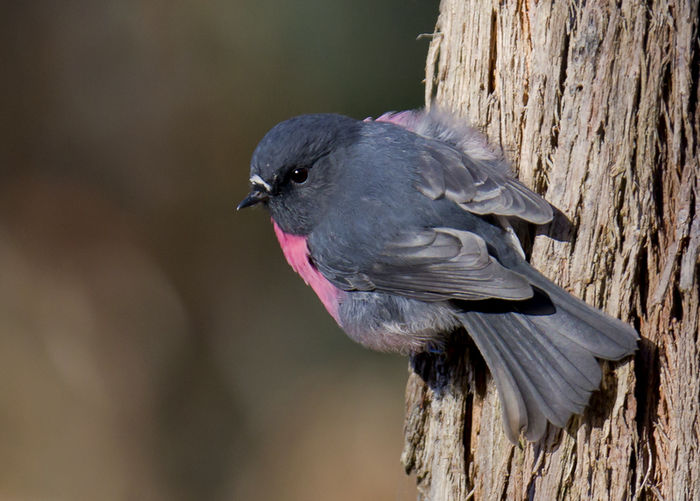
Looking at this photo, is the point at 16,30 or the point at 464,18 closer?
the point at 464,18

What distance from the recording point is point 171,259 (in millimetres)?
6641

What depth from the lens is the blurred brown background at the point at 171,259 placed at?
616cm

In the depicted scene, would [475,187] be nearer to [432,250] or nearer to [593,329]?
[432,250]

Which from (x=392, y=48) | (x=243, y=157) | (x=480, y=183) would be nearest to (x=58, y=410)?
(x=243, y=157)

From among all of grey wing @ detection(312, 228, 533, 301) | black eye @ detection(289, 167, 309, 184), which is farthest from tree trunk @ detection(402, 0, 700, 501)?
black eye @ detection(289, 167, 309, 184)

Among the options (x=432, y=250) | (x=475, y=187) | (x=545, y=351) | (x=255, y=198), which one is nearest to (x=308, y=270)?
(x=255, y=198)

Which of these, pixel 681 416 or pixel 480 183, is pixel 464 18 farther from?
pixel 681 416

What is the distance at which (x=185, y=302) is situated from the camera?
22.1 ft

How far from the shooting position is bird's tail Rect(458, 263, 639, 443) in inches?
93.4

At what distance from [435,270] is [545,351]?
0.47m

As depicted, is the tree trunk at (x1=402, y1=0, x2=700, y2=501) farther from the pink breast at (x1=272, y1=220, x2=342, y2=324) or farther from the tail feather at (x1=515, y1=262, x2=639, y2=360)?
the pink breast at (x1=272, y1=220, x2=342, y2=324)

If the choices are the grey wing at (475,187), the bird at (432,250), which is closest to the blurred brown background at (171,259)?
the bird at (432,250)

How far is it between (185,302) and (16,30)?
2623 mm

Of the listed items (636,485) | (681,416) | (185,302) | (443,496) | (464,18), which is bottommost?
(185,302)
